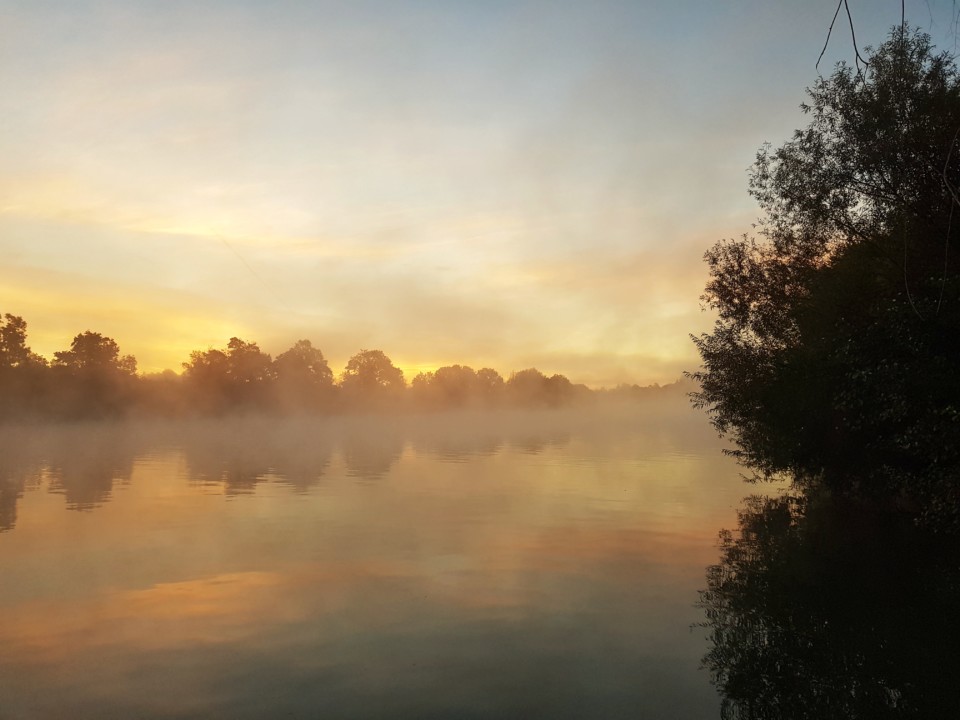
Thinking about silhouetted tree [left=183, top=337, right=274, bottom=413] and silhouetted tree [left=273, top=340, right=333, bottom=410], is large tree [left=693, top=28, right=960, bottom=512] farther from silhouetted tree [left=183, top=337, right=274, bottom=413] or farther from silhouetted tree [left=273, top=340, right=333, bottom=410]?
silhouetted tree [left=273, top=340, right=333, bottom=410]

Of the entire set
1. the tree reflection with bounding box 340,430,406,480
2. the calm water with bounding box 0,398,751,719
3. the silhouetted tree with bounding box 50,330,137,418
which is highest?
the silhouetted tree with bounding box 50,330,137,418

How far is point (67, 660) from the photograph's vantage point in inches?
578

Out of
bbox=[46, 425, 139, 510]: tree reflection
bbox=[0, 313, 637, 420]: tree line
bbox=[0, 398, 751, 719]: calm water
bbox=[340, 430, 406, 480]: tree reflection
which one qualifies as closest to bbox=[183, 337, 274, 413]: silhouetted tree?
bbox=[0, 313, 637, 420]: tree line

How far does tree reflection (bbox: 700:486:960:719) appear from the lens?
13703mm

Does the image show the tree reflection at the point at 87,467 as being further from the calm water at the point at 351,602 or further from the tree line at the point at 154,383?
the tree line at the point at 154,383

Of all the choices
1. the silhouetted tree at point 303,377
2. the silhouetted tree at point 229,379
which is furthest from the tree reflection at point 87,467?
the silhouetted tree at point 303,377

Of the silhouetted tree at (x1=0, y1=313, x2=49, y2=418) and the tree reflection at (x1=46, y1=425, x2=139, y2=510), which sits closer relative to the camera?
the tree reflection at (x1=46, y1=425, x2=139, y2=510)

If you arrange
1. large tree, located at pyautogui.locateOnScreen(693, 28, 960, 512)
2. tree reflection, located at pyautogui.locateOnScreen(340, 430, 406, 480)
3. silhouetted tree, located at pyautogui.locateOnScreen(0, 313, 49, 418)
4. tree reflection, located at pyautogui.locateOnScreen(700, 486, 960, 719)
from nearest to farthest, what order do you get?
tree reflection, located at pyautogui.locateOnScreen(700, 486, 960, 719) < large tree, located at pyautogui.locateOnScreen(693, 28, 960, 512) < tree reflection, located at pyautogui.locateOnScreen(340, 430, 406, 480) < silhouetted tree, located at pyautogui.locateOnScreen(0, 313, 49, 418)

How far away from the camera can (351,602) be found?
19297mm

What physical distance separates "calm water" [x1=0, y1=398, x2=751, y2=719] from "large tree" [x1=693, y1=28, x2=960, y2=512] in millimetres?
7416

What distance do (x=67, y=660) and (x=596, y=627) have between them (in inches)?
492

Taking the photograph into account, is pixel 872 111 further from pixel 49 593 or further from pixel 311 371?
pixel 311 371

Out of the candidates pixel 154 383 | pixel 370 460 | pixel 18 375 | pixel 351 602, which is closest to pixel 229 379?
pixel 154 383

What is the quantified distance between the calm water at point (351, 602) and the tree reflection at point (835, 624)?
1.15m
